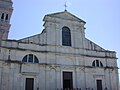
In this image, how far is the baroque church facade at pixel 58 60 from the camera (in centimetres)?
2067

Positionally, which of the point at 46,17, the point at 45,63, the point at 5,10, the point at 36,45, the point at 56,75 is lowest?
the point at 56,75

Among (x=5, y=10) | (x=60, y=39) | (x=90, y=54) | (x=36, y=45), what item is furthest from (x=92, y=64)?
(x=5, y=10)

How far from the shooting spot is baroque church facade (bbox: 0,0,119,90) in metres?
20.7

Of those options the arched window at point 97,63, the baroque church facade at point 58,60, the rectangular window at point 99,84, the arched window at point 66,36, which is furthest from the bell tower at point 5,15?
the rectangular window at point 99,84

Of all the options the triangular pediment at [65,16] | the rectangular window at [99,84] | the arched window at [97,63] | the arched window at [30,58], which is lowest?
the rectangular window at [99,84]

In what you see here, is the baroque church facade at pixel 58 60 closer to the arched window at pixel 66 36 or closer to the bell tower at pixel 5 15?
the arched window at pixel 66 36

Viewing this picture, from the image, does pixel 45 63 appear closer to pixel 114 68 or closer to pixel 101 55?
pixel 101 55

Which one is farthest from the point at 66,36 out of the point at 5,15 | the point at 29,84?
the point at 5,15

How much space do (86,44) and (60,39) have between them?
12.3 feet

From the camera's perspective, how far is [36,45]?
74.0ft

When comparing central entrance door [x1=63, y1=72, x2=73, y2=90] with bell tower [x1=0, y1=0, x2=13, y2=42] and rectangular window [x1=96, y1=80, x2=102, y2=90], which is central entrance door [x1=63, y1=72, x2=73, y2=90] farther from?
bell tower [x1=0, y1=0, x2=13, y2=42]

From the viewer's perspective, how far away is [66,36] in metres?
24.8

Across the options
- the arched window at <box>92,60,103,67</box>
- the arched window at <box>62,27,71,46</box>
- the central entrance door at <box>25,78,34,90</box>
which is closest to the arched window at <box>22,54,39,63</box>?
the central entrance door at <box>25,78,34,90</box>

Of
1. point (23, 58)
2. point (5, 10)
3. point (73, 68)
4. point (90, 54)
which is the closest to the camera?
point (23, 58)
